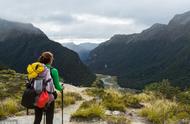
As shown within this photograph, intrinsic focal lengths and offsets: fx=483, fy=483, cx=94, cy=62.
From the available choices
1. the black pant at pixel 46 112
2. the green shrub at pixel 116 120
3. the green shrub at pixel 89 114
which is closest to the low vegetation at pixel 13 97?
the green shrub at pixel 89 114

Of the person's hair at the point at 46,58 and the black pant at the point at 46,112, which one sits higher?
the person's hair at the point at 46,58

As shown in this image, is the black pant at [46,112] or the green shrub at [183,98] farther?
the green shrub at [183,98]

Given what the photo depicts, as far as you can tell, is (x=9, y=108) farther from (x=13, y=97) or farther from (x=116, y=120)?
(x=116, y=120)

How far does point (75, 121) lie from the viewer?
16938mm

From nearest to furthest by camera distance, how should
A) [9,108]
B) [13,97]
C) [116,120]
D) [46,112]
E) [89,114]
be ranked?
1. [46,112]
2. [116,120]
3. [89,114]
4. [9,108]
5. [13,97]

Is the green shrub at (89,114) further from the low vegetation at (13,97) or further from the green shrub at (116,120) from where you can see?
the low vegetation at (13,97)

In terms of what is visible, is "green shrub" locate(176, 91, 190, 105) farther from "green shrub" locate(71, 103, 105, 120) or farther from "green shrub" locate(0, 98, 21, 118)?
"green shrub" locate(71, 103, 105, 120)

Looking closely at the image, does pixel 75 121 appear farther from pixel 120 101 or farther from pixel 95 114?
pixel 120 101

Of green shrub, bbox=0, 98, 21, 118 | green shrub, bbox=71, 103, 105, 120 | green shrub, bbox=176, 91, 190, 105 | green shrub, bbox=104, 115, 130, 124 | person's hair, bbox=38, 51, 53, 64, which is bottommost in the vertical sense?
green shrub, bbox=104, 115, 130, 124

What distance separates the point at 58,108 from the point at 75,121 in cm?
407

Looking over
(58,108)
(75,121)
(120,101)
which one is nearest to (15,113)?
(58,108)

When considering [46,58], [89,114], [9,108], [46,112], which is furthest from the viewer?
[9,108]

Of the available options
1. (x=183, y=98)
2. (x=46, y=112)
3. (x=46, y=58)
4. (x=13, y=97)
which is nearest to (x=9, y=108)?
(x=13, y=97)

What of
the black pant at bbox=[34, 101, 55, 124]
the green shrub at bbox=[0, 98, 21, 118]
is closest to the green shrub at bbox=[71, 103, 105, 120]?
the green shrub at bbox=[0, 98, 21, 118]
